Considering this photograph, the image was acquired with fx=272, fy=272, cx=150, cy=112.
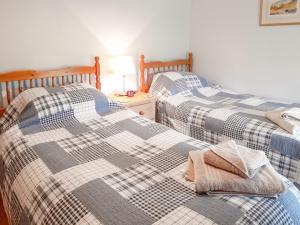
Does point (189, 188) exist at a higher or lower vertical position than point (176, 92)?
lower

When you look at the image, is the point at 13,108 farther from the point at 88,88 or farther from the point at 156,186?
the point at 156,186

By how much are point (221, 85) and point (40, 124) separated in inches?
91.9

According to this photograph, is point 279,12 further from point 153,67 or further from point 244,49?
point 153,67

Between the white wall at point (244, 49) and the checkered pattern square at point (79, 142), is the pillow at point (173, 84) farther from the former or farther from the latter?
the checkered pattern square at point (79, 142)

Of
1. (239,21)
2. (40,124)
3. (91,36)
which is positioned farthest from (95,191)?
(239,21)

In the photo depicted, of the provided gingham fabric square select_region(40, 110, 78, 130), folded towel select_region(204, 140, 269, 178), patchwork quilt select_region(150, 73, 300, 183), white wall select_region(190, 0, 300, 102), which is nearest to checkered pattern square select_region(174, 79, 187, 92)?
patchwork quilt select_region(150, 73, 300, 183)

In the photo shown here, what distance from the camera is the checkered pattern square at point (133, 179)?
1.27 meters

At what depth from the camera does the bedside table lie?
279 centimetres

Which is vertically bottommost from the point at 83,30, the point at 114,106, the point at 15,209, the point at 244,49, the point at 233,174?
the point at 15,209

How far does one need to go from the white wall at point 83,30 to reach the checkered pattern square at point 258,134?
1.57 m

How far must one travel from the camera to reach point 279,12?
282 cm

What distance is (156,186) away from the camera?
4.25 ft

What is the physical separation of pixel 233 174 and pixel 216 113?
1225mm

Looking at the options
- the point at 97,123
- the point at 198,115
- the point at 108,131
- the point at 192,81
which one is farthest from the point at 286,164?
the point at 192,81
